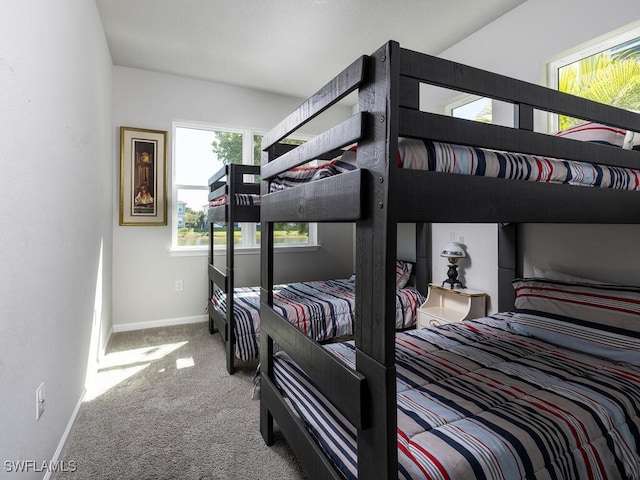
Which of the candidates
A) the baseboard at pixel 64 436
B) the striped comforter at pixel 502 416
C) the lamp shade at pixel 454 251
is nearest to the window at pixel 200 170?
the baseboard at pixel 64 436

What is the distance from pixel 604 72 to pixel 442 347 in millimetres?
1926

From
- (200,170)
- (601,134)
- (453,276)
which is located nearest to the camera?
(601,134)

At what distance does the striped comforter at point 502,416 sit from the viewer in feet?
2.91

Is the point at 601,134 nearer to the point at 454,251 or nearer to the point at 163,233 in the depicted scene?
the point at 454,251

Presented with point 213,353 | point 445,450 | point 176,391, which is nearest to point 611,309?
point 445,450

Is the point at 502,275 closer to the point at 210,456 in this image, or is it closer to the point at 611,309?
the point at 611,309

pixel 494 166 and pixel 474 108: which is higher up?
pixel 474 108

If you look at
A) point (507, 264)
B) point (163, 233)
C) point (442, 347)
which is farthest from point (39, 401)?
point (507, 264)

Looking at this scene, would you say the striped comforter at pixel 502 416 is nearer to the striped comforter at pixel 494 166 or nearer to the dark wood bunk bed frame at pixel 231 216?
the striped comforter at pixel 494 166

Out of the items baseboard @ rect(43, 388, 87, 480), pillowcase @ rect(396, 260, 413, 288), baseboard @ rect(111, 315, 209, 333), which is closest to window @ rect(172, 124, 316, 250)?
baseboard @ rect(111, 315, 209, 333)

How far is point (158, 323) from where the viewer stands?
353 centimetres

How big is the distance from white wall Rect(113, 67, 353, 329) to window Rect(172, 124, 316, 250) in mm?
104

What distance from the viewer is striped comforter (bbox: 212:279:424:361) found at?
7.89ft

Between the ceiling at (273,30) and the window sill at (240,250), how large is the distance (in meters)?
1.81
